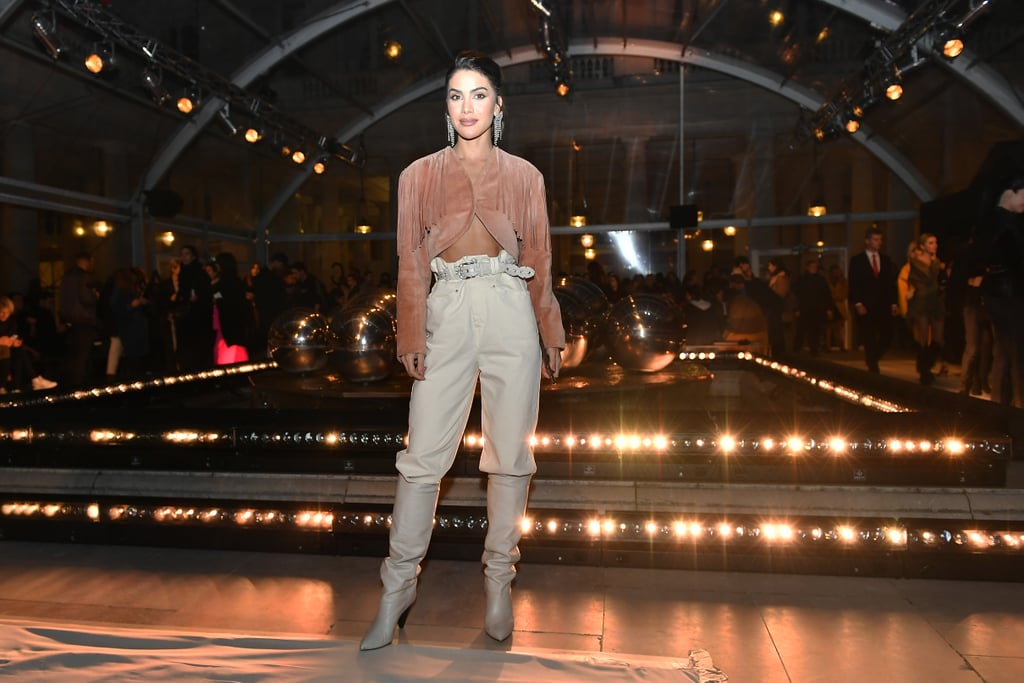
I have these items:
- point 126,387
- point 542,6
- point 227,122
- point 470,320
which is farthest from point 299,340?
point 227,122

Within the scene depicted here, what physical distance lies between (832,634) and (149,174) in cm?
1526

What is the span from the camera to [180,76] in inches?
496

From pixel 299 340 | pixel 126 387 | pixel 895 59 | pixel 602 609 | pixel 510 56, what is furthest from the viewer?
pixel 510 56

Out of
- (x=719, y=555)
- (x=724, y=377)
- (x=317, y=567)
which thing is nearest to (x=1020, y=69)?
(x=724, y=377)

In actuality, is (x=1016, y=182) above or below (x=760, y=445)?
above

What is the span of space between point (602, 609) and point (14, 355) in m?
8.37

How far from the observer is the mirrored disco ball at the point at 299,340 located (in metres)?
6.22

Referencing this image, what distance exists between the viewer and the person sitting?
8273 millimetres

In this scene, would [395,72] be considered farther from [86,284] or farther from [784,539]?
[784,539]

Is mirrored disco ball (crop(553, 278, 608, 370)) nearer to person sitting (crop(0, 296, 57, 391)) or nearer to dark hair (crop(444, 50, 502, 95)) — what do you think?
dark hair (crop(444, 50, 502, 95))

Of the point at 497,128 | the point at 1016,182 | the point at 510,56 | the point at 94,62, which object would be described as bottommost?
the point at 497,128

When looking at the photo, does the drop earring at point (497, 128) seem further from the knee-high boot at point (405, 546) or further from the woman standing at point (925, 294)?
the woman standing at point (925, 294)

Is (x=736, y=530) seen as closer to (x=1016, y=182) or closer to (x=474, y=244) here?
(x=474, y=244)

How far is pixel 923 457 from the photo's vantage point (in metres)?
3.56
